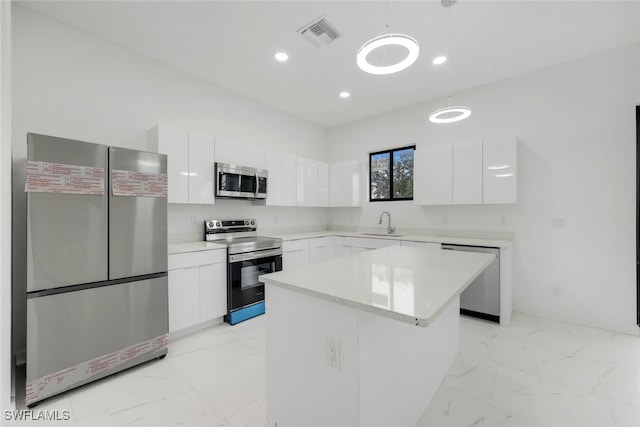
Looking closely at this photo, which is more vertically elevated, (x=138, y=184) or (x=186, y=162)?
(x=186, y=162)

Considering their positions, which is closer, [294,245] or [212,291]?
[212,291]

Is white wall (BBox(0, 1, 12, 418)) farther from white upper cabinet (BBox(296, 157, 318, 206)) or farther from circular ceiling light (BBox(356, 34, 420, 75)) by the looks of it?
white upper cabinet (BBox(296, 157, 318, 206))

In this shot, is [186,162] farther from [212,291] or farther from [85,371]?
[85,371]

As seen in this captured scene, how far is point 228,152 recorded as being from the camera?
3.50m

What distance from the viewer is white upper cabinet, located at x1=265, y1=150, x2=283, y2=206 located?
404 centimetres

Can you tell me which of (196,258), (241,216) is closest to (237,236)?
(241,216)

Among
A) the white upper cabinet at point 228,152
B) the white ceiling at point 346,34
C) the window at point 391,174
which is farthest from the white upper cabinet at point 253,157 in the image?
the window at point 391,174

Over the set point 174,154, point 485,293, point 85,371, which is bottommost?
point 85,371

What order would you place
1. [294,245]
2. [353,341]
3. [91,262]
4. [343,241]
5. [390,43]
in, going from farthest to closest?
1. [343,241]
2. [294,245]
3. [91,262]
4. [390,43]
5. [353,341]

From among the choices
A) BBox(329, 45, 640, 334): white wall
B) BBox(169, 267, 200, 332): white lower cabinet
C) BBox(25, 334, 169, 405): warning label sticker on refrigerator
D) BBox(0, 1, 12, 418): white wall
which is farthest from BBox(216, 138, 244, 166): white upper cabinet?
BBox(329, 45, 640, 334): white wall

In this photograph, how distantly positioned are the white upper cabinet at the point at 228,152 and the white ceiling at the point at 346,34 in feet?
2.82

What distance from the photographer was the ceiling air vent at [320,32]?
8.18 feet

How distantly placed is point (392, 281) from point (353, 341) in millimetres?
417

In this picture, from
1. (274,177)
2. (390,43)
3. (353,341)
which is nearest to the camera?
(353,341)
